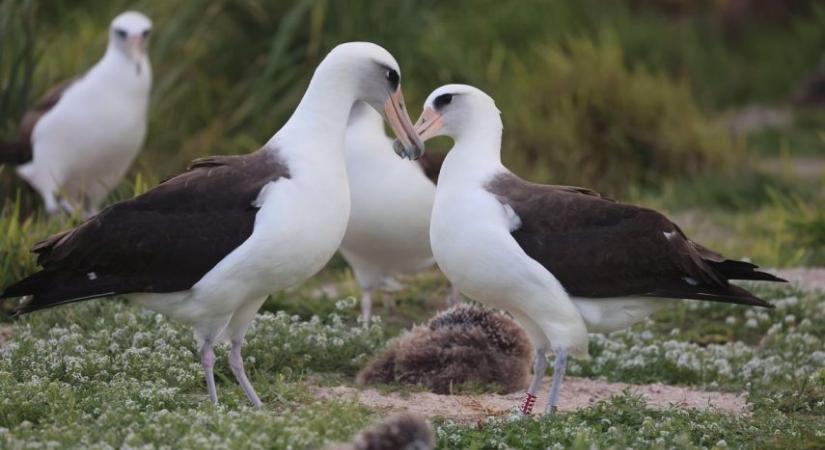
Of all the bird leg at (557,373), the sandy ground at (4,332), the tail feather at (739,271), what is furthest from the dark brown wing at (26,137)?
the tail feather at (739,271)

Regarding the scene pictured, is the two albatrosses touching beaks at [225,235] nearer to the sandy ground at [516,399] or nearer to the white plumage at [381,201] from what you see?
the sandy ground at [516,399]

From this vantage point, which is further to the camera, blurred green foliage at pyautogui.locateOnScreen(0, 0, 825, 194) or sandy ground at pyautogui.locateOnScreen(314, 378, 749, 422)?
blurred green foliage at pyautogui.locateOnScreen(0, 0, 825, 194)

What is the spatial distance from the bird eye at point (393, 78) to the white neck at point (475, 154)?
368 millimetres

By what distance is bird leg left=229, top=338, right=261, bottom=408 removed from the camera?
5633mm

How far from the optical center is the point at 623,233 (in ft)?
19.0

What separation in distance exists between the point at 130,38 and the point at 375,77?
3.89 metres

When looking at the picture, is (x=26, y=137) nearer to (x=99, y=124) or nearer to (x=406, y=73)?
(x=99, y=124)

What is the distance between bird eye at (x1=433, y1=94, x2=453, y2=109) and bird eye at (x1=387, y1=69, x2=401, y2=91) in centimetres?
23

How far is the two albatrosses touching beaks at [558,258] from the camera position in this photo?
554 cm

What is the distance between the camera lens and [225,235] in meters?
5.49

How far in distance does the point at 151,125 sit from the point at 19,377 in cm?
507

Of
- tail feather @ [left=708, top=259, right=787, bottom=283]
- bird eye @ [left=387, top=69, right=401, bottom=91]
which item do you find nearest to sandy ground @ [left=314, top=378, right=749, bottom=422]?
tail feather @ [left=708, top=259, right=787, bottom=283]

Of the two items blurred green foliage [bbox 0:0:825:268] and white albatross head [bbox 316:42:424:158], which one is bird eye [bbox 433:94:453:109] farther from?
blurred green foliage [bbox 0:0:825:268]

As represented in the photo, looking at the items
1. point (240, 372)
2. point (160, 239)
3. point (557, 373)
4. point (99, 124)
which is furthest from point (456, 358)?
point (99, 124)
